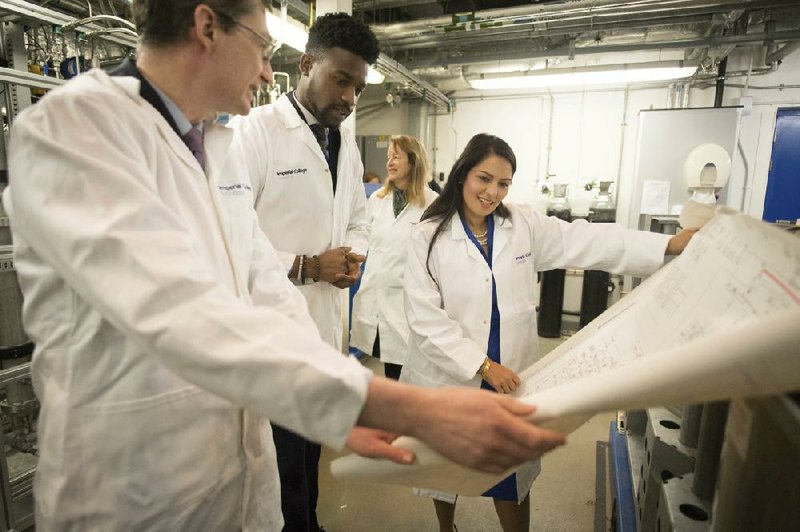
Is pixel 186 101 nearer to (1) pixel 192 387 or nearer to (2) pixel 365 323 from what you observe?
(1) pixel 192 387

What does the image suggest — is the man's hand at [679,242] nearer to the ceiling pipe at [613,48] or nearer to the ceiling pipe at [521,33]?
the ceiling pipe at [521,33]

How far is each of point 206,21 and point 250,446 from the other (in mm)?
756

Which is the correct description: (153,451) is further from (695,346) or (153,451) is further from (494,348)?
(494,348)

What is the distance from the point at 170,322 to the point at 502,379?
975mm

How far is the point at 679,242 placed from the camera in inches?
49.0

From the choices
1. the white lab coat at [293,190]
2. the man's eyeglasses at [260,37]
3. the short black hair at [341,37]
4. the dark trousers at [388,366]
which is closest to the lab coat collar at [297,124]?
the white lab coat at [293,190]

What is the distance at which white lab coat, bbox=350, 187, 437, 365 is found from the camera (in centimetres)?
255

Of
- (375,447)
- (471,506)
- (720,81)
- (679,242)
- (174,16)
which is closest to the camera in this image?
(375,447)

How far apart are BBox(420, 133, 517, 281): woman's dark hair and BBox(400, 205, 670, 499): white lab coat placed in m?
0.03

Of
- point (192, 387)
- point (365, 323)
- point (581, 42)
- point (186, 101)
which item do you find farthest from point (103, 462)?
point (581, 42)

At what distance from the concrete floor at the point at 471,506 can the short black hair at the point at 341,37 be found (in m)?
1.84

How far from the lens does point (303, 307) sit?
1.02 m

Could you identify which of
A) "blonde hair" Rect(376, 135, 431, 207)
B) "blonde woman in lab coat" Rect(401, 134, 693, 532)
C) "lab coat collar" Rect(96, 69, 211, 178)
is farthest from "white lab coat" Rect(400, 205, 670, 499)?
"blonde hair" Rect(376, 135, 431, 207)

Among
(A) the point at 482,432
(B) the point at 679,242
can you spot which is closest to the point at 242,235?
(A) the point at 482,432
